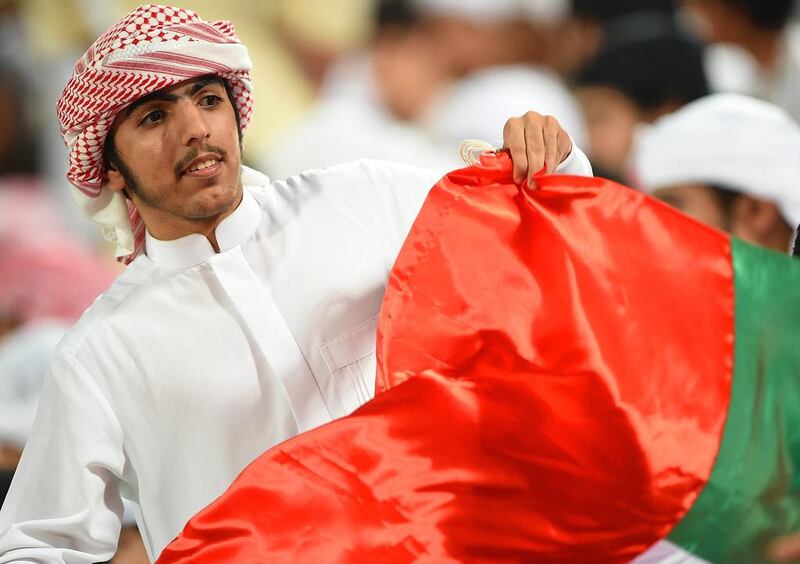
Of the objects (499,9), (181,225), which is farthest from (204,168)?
(499,9)

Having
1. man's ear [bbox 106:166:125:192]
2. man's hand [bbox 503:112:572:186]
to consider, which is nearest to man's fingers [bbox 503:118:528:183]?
man's hand [bbox 503:112:572:186]

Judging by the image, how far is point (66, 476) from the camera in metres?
2.62

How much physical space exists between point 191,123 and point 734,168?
1.76 metres

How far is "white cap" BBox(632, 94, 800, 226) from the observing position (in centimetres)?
379

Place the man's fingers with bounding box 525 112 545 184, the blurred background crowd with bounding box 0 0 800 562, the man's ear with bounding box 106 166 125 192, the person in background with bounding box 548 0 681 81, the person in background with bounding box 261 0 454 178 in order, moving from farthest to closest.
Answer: the person in background with bounding box 548 0 681 81 < the person in background with bounding box 261 0 454 178 < the blurred background crowd with bounding box 0 0 800 562 < the man's ear with bounding box 106 166 125 192 < the man's fingers with bounding box 525 112 545 184

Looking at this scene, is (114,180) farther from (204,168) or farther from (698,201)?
(698,201)

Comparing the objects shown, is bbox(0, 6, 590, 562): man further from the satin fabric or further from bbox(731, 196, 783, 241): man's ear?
bbox(731, 196, 783, 241): man's ear

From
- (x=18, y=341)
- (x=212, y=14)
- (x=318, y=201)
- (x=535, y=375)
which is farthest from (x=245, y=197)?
(x=212, y=14)

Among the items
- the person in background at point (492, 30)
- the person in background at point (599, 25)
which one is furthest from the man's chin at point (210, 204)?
the person in background at point (492, 30)

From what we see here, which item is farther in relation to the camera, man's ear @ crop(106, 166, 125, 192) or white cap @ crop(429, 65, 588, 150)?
Answer: white cap @ crop(429, 65, 588, 150)

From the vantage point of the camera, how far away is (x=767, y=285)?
8.04 ft

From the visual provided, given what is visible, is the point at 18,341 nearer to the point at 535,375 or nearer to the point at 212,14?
the point at 212,14

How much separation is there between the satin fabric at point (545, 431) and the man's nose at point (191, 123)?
617 millimetres

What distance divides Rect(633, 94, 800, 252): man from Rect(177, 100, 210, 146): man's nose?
5.40ft
